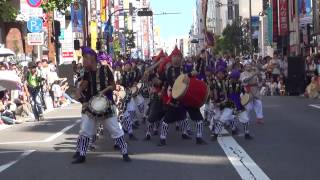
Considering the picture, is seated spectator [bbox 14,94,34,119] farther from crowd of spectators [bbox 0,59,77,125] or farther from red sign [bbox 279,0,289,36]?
red sign [bbox 279,0,289,36]

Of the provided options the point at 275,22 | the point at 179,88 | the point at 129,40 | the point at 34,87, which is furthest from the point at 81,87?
the point at 129,40

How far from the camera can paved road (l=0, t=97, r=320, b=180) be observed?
1033 centimetres

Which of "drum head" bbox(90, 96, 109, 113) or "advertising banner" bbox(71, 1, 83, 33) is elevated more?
"advertising banner" bbox(71, 1, 83, 33)

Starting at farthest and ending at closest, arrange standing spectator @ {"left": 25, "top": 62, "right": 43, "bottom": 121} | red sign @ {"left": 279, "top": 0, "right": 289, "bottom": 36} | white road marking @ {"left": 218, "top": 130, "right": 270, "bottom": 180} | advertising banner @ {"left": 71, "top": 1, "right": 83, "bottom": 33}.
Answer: red sign @ {"left": 279, "top": 0, "right": 289, "bottom": 36}
advertising banner @ {"left": 71, "top": 1, "right": 83, "bottom": 33}
standing spectator @ {"left": 25, "top": 62, "right": 43, "bottom": 121}
white road marking @ {"left": 218, "top": 130, "right": 270, "bottom": 180}

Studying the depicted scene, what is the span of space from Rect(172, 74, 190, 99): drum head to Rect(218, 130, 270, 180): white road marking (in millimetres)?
1296

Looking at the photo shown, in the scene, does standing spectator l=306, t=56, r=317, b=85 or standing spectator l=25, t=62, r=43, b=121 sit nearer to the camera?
standing spectator l=25, t=62, r=43, b=121

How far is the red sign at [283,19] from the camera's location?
2549 inches

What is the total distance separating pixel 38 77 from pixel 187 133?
8.04 metres

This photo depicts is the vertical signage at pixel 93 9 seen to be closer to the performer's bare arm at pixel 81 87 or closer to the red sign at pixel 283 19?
the red sign at pixel 283 19

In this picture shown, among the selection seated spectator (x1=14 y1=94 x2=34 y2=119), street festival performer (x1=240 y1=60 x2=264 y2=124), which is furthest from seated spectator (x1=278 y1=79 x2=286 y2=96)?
street festival performer (x1=240 y1=60 x2=264 y2=124)

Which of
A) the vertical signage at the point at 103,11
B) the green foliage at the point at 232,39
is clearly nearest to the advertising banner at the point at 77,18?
the vertical signage at the point at 103,11

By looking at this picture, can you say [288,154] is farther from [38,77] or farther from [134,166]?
[38,77]

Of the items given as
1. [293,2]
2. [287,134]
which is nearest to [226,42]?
[293,2]

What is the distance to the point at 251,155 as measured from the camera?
39.4 ft
